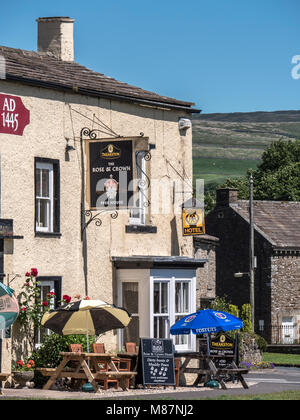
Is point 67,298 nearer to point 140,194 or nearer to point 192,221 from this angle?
point 140,194

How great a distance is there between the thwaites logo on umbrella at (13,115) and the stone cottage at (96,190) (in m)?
0.03

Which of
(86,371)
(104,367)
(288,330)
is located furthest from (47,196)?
(288,330)

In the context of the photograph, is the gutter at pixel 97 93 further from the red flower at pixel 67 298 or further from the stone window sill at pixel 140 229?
the red flower at pixel 67 298

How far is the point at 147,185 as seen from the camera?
28.4 m

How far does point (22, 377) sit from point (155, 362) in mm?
2978

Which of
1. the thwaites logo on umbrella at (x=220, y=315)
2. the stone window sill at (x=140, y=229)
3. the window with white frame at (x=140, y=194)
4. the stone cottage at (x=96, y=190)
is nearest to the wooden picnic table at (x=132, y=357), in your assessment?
the stone cottage at (x=96, y=190)

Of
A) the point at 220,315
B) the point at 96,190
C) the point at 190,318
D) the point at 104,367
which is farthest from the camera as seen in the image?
the point at 96,190

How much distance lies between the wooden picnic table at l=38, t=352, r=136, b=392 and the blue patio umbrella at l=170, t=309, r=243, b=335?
2.28 meters

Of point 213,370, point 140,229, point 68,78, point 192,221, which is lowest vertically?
point 213,370

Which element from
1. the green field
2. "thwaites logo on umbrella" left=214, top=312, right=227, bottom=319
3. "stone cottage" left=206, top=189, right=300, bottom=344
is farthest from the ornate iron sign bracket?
the green field

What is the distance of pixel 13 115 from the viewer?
2452 cm

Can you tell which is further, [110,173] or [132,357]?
[110,173]

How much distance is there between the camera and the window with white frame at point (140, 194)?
92.5 ft

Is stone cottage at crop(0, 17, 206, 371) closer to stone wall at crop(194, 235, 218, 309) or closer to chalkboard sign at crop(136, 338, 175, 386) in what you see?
chalkboard sign at crop(136, 338, 175, 386)
